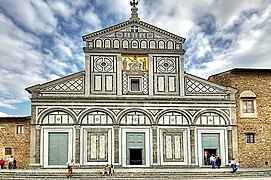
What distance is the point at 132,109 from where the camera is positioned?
28.7 meters

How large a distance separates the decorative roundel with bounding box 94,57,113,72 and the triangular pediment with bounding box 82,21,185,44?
6.22 ft

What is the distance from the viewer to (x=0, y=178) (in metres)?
23.2

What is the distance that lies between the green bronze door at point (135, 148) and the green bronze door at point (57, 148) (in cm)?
487

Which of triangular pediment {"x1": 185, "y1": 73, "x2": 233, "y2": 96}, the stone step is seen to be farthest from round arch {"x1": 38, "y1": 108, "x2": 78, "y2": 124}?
triangular pediment {"x1": 185, "y1": 73, "x2": 233, "y2": 96}

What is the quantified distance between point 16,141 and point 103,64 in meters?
9.44

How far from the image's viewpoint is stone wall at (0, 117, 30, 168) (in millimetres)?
28953

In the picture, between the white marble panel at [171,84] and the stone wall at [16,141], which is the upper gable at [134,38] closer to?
the white marble panel at [171,84]

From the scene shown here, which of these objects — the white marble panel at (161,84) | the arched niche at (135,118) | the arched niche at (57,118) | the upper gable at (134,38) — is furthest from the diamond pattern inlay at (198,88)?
the arched niche at (57,118)

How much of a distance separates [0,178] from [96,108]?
881 cm

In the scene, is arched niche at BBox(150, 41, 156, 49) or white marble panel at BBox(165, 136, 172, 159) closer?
white marble panel at BBox(165, 136, 172, 159)

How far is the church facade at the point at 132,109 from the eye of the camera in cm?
2797

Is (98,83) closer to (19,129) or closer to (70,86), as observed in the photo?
(70,86)

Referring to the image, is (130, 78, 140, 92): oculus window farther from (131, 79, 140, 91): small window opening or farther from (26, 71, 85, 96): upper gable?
(26, 71, 85, 96): upper gable

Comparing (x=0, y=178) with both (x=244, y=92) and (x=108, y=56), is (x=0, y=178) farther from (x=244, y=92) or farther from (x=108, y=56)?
(x=244, y=92)
